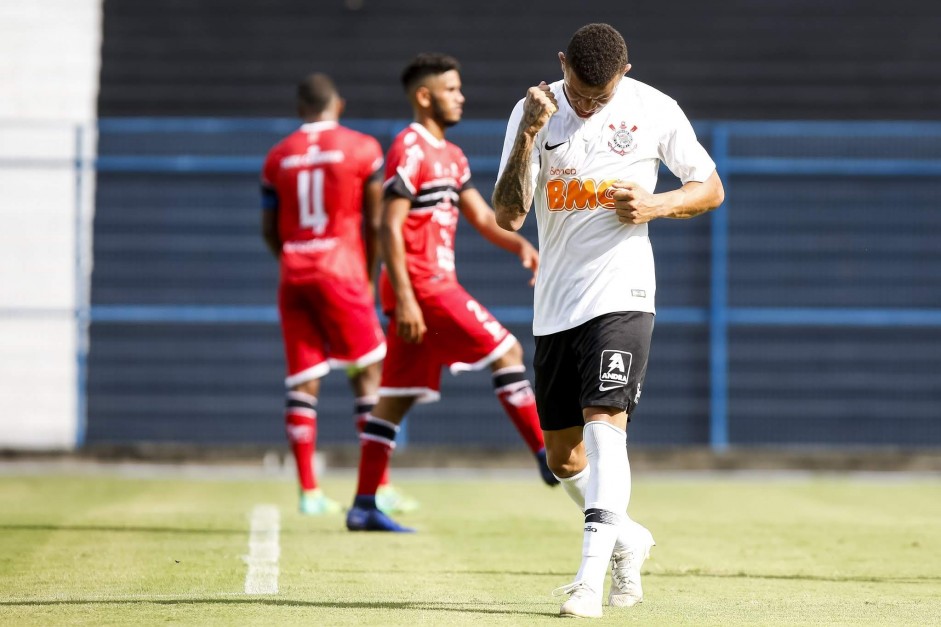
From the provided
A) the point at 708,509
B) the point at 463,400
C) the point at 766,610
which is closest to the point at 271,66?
the point at 463,400

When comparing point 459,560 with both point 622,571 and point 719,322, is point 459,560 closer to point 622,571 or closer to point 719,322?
point 622,571

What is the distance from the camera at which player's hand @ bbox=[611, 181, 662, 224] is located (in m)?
5.61

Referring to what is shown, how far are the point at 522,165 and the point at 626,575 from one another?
1511 millimetres

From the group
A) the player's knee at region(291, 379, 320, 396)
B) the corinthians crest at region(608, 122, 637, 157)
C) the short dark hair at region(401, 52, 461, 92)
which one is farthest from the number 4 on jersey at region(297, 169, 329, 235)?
the corinthians crest at region(608, 122, 637, 157)

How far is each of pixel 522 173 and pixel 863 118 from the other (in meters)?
11.4

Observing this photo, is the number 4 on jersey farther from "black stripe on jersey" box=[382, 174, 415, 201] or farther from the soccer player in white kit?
the soccer player in white kit

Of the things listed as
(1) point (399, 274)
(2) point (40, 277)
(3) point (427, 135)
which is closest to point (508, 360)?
(1) point (399, 274)

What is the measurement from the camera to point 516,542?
815cm

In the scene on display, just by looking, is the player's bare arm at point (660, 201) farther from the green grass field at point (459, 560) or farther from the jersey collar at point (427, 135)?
the jersey collar at point (427, 135)

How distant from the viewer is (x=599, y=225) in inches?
231

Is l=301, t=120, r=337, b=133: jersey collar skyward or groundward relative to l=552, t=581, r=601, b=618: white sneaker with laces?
skyward

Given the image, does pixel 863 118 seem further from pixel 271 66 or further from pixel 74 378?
pixel 74 378

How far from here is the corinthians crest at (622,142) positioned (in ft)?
19.3

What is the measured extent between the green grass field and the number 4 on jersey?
1.78m
